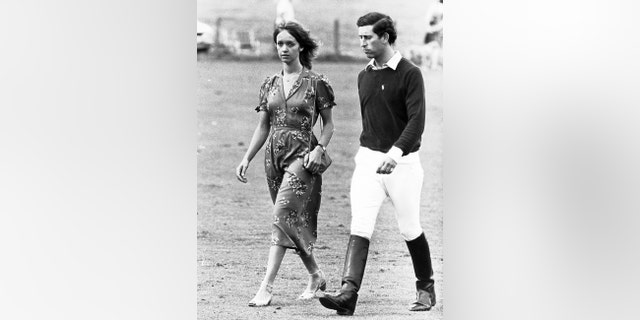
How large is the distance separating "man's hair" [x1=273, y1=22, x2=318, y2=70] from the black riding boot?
1022mm

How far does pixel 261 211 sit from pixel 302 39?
2.87 feet

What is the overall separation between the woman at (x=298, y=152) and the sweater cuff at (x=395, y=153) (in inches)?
12.1

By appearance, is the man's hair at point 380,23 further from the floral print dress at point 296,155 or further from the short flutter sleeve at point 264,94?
the short flutter sleeve at point 264,94

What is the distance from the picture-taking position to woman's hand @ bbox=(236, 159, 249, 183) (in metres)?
5.57

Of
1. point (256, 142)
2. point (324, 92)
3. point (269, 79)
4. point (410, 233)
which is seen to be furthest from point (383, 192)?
point (269, 79)

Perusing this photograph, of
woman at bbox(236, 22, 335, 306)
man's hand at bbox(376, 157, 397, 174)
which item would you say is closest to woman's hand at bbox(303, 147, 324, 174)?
woman at bbox(236, 22, 335, 306)

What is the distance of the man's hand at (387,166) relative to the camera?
5496 mm

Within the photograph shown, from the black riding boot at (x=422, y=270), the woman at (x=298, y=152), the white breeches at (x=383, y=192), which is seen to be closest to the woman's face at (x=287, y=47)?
the woman at (x=298, y=152)
